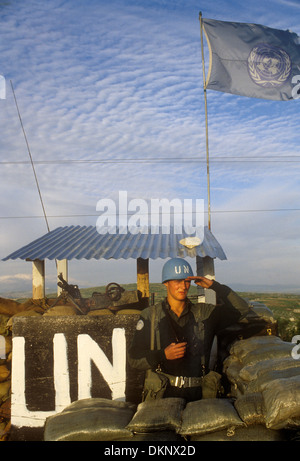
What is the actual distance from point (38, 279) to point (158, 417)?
7.42m

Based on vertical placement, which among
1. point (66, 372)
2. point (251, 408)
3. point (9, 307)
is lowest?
point (66, 372)

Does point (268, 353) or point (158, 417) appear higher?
point (268, 353)

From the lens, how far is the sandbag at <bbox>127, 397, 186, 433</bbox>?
13.3 ft

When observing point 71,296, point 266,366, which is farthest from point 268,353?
point 71,296

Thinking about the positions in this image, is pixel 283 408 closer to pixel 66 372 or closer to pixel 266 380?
pixel 266 380

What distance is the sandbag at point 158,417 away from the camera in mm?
4055

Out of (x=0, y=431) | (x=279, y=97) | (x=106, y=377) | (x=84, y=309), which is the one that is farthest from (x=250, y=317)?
(x=279, y=97)

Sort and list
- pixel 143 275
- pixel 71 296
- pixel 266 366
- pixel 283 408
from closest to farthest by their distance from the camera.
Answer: pixel 283 408
pixel 266 366
pixel 71 296
pixel 143 275

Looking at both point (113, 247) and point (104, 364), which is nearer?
point (104, 364)

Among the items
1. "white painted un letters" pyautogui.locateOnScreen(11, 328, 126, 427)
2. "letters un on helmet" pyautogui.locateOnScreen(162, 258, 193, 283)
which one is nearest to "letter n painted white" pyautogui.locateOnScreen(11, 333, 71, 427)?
"white painted un letters" pyautogui.locateOnScreen(11, 328, 126, 427)

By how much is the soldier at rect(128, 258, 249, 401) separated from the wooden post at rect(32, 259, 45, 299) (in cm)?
647

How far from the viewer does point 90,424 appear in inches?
168
